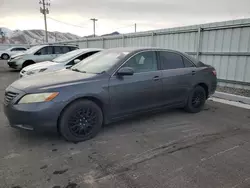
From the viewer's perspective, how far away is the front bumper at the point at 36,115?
297 centimetres

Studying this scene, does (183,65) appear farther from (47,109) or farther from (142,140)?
(47,109)

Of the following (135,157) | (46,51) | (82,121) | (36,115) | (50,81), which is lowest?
(135,157)

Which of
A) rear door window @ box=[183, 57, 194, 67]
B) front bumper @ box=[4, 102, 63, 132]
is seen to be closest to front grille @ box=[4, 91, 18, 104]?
front bumper @ box=[4, 102, 63, 132]

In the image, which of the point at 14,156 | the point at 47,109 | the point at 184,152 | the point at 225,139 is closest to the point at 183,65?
the point at 225,139

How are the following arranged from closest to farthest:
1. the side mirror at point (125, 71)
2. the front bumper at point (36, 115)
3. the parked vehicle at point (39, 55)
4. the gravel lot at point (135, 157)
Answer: the gravel lot at point (135, 157)
the front bumper at point (36, 115)
the side mirror at point (125, 71)
the parked vehicle at point (39, 55)

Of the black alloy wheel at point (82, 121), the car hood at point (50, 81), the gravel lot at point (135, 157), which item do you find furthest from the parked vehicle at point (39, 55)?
the black alloy wheel at point (82, 121)

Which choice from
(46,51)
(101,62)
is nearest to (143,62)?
(101,62)

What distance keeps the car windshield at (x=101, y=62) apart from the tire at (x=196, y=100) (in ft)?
6.42

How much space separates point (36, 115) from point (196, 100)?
3568 millimetres

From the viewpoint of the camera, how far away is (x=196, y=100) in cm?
488

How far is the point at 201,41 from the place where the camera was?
7891mm

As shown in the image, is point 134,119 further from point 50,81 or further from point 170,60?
point 50,81

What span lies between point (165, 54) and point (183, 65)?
54 cm

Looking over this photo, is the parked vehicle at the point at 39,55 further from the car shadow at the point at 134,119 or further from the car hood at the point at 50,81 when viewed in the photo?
the car shadow at the point at 134,119
